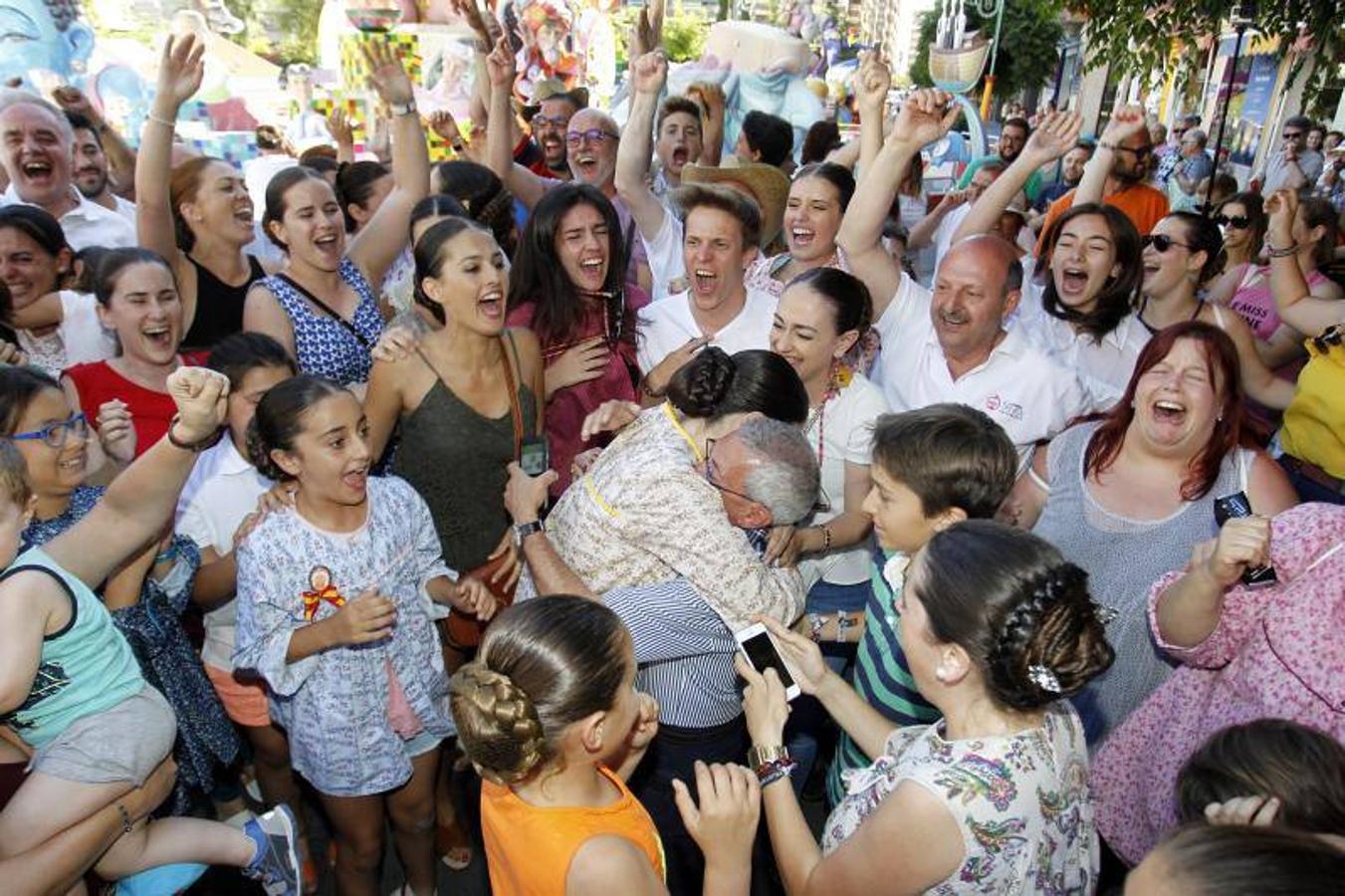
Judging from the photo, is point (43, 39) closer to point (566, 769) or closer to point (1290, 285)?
point (566, 769)

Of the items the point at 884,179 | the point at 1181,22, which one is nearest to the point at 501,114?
the point at 884,179

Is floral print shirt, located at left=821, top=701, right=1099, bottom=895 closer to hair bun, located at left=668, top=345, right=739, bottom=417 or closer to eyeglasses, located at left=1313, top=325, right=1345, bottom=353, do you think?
hair bun, located at left=668, top=345, right=739, bottom=417

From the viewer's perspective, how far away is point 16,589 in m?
1.83

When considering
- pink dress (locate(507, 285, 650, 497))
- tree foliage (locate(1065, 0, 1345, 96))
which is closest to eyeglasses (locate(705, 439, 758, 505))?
pink dress (locate(507, 285, 650, 497))

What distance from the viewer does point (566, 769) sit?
1569 millimetres

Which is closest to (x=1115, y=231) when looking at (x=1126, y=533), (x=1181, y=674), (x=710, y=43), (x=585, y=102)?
(x=1126, y=533)

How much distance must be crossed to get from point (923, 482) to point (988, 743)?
69cm

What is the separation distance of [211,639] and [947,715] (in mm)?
2303

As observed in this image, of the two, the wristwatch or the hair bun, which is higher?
the hair bun

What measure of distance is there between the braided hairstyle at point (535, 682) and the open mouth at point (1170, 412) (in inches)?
65.8

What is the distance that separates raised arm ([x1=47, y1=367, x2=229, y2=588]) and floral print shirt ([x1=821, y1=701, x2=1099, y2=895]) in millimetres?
1723

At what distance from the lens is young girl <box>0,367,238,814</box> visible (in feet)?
7.04

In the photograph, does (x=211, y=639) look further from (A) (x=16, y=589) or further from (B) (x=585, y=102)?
(B) (x=585, y=102)

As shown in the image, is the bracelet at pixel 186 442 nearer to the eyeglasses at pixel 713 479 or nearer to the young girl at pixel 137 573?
the young girl at pixel 137 573
